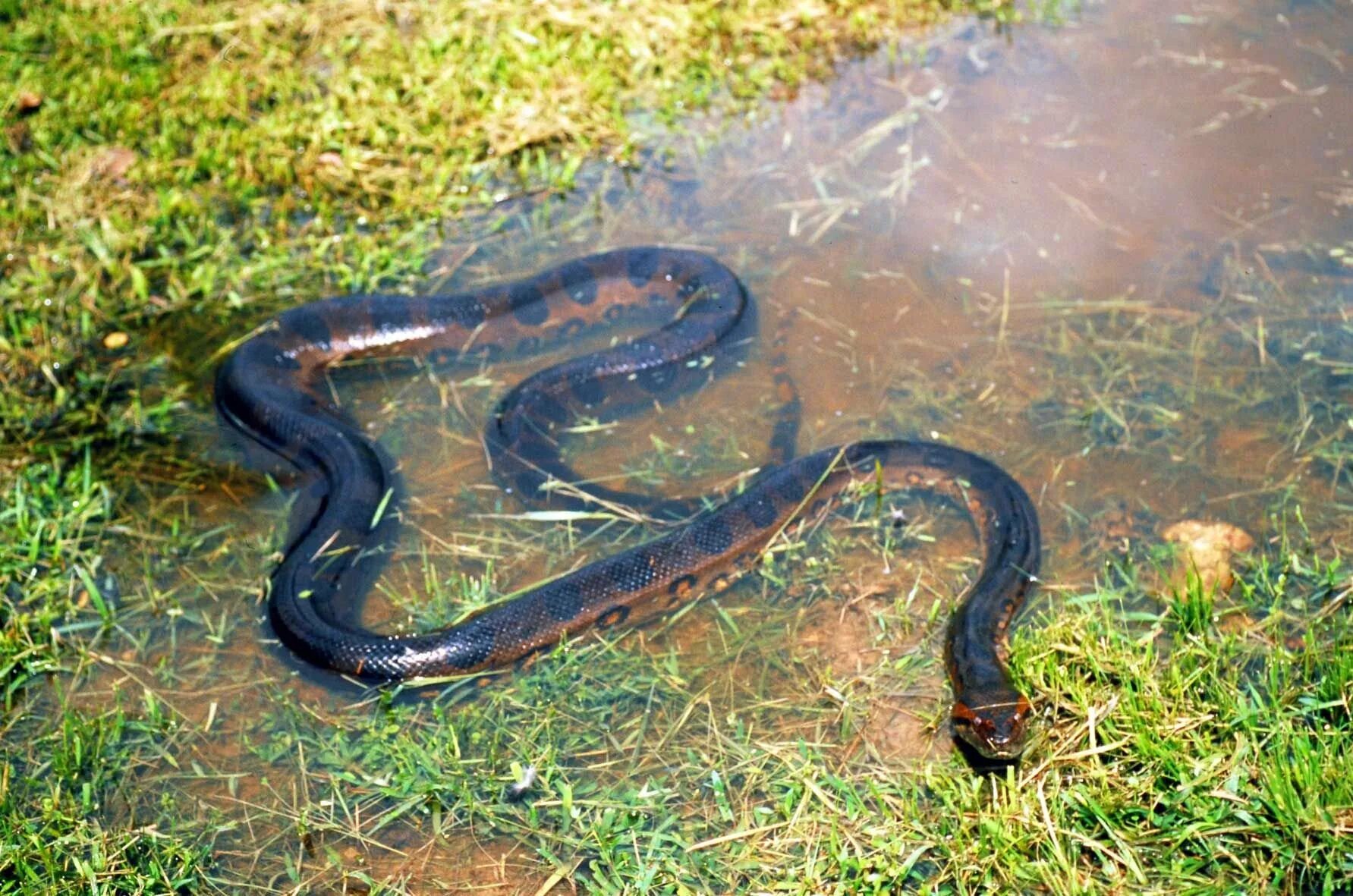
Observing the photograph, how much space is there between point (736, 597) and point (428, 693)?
4.42 feet

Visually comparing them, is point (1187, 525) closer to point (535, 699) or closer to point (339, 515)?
point (535, 699)

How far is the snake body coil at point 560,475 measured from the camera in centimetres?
484

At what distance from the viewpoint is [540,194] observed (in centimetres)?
747

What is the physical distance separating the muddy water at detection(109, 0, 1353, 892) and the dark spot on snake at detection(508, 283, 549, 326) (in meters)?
0.33

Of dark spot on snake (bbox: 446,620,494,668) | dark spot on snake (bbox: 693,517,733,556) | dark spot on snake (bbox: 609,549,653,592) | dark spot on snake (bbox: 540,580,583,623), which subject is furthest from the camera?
dark spot on snake (bbox: 693,517,733,556)

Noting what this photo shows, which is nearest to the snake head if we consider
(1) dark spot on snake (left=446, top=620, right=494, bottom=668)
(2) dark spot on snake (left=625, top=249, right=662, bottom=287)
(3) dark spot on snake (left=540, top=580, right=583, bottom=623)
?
(3) dark spot on snake (left=540, top=580, right=583, bottom=623)

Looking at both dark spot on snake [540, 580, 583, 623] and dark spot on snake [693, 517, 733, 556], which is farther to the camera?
dark spot on snake [693, 517, 733, 556]

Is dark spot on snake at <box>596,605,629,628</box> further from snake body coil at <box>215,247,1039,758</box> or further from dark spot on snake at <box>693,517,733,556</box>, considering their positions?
dark spot on snake at <box>693,517,733,556</box>

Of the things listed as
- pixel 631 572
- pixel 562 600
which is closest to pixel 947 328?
pixel 631 572

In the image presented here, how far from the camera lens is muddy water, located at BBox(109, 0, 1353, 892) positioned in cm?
491

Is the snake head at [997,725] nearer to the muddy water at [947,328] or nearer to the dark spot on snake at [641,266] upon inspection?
the muddy water at [947,328]

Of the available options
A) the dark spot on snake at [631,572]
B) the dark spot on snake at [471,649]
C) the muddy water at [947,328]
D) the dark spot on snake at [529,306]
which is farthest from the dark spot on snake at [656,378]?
the dark spot on snake at [471,649]

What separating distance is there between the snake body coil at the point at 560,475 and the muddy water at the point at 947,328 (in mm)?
157

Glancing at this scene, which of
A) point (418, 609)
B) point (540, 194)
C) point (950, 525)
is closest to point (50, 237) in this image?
point (540, 194)
